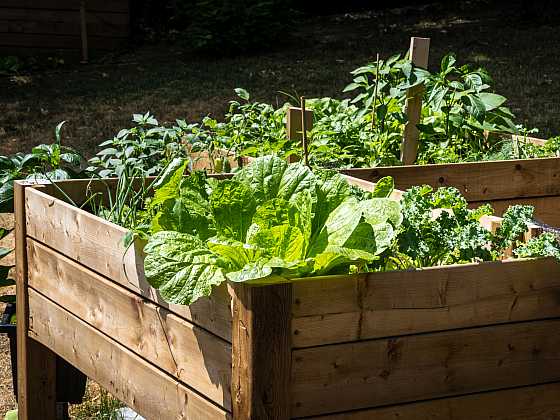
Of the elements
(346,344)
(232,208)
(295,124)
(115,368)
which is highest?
(295,124)

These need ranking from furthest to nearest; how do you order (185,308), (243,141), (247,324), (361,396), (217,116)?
(217,116) → (243,141) → (185,308) → (361,396) → (247,324)

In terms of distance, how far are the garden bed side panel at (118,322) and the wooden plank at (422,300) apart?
0.73 feet

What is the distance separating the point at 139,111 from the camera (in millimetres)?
10055

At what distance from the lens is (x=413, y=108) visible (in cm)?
431

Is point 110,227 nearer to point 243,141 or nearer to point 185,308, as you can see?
point 185,308

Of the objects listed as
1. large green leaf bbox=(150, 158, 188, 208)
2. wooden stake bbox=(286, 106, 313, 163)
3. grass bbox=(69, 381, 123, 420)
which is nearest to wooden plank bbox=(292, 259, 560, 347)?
large green leaf bbox=(150, 158, 188, 208)

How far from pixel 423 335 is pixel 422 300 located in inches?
3.6

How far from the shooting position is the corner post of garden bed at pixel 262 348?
207cm

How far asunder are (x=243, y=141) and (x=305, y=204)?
204 centimetres

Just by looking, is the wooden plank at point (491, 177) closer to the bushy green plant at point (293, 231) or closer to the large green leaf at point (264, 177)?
the bushy green plant at point (293, 231)

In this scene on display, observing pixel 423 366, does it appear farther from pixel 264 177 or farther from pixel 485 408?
pixel 264 177

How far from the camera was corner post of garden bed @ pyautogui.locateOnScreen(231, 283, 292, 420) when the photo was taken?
2070 mm

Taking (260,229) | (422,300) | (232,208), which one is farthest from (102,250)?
(422,300)

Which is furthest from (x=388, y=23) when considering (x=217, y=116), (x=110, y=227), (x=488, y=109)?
(x=110, y=227)
